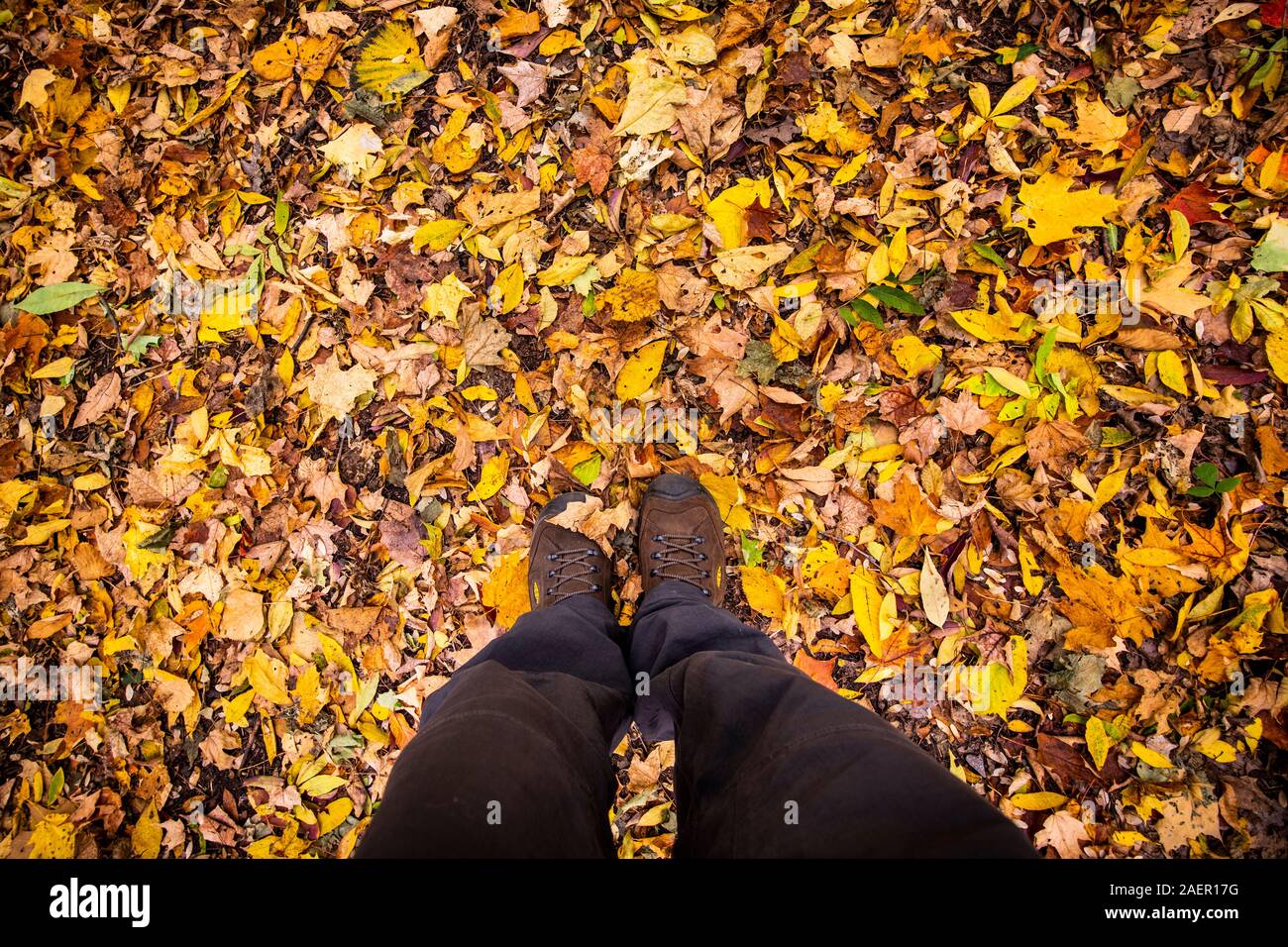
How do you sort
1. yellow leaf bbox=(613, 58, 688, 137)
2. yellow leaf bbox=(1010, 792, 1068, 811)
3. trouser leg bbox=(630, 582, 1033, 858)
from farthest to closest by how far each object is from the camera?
yellow leaf bbox=(613, 58, 688, 137) → yellow leaf bbox=(1010, 792, 1068, 811) → trouser leg bbox=(630, 582, 1033, 858)

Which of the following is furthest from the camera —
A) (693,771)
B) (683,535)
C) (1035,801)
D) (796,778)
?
(683,535)

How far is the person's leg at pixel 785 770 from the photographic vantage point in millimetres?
810

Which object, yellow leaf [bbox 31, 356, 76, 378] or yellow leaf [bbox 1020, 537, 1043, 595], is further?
yellow leaf [bbox 31, 356, 76, 378]

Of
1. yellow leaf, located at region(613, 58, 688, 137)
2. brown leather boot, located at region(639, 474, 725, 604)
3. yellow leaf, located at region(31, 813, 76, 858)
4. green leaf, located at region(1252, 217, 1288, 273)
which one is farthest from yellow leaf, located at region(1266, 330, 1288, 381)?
yellow leaf, located at region(31, 813, 76, 858)

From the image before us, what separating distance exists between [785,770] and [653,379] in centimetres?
121

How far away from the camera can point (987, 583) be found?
180 centimetres

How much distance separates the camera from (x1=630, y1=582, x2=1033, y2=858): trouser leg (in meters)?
0.81

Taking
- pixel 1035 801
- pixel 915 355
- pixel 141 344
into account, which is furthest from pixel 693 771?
pixel 141 344

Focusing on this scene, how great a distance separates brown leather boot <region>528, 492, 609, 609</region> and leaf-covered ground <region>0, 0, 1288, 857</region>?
0.10 metres

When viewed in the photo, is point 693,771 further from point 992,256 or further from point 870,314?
point 992,256

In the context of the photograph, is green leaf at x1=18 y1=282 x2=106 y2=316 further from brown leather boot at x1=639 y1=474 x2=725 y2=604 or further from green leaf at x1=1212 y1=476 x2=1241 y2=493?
green leaf at x1=1212 y1=476 x2=1241 y2=493

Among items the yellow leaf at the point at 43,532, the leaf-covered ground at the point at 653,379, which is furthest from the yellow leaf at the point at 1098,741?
the yellow leaf at the point at 43,532

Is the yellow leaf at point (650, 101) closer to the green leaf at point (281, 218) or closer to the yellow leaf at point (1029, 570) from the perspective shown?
the green leaf at point (281, 218)

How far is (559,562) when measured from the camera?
6.04 feet
